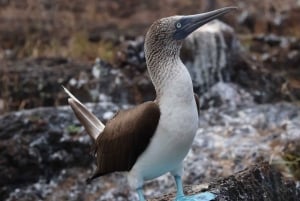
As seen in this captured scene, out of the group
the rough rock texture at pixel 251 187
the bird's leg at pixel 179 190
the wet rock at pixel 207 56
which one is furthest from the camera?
the wet rock at pixel 207 56

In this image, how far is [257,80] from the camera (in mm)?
8328

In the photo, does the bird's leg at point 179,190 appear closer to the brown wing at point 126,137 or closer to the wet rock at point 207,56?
the brown wing at point 126,137

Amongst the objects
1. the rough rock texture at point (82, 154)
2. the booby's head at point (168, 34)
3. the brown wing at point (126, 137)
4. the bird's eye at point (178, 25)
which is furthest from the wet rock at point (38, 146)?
the bird's eye at point (178, 25)

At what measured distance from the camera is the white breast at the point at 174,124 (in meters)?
3.41

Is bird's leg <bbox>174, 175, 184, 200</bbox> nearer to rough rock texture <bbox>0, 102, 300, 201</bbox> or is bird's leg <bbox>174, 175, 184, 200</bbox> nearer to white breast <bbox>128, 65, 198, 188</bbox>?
white breast <bbox>128, 65, 198, 188</bbox>

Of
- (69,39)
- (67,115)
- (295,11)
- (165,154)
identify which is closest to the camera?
(165,154)

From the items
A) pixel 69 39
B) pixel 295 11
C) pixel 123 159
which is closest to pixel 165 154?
pixel 123 159

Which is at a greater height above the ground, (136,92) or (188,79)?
(188,79)

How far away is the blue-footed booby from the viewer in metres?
3.43

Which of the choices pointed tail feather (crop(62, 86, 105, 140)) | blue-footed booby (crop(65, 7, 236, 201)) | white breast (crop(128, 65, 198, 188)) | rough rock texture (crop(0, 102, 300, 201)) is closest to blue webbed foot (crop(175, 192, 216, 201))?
blue-footed booby (crop(65, 7, 236, 201))

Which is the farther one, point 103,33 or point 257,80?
point 103,33

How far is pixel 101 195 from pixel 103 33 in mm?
6257

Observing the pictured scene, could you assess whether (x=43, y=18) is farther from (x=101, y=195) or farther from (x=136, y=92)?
(x=101, y=195)

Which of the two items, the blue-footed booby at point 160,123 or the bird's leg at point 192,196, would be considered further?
the bird's leg at point 192,196
